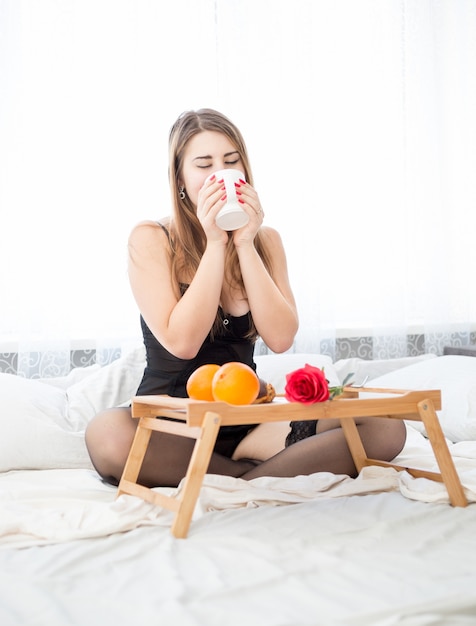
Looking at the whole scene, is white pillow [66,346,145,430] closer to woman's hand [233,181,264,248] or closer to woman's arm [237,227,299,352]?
woman's arm [237,227,299,352]

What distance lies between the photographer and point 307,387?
1320mm

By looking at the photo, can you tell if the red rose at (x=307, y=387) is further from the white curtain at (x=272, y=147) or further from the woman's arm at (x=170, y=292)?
the white curtain at (x=272, y=147)

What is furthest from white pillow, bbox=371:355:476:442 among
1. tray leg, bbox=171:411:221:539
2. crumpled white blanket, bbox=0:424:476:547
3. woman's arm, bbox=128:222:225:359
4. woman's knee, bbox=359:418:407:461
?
tray leg, bbox=171:411:221:539

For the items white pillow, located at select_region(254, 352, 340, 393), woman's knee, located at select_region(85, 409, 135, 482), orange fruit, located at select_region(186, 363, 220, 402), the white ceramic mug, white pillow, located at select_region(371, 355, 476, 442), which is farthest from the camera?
white pillow, located at select_region(254, 352, 340, 393)

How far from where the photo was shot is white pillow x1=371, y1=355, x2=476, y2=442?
7.18ft

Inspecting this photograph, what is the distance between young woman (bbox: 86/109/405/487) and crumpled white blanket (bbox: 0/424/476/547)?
92mm

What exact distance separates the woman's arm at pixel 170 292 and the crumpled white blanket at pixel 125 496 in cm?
33

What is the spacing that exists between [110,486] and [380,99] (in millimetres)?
2100

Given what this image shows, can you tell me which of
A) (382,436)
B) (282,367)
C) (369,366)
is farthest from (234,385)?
(369,366)

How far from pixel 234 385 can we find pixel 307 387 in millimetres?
132

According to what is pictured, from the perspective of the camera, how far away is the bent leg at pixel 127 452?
1.68 m

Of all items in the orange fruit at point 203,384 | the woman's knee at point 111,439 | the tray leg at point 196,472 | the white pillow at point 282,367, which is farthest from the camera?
the white pillow at point 282,367

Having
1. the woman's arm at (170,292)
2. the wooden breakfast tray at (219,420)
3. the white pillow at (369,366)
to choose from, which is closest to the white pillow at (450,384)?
the white pillow at (369,366)

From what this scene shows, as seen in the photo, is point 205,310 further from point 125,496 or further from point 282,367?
point 282,367
